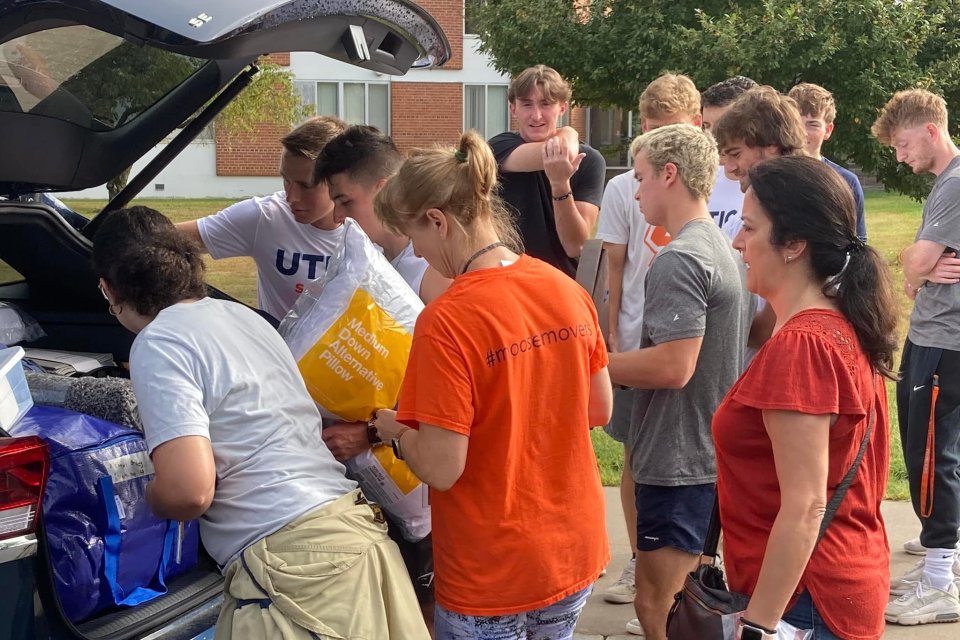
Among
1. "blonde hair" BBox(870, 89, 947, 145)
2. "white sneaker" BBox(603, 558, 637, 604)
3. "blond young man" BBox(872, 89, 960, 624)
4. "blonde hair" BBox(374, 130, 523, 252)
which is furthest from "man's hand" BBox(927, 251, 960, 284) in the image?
"blonde hair" BBox(374, 130, 523, 252)

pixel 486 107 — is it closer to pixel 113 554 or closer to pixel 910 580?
pixel 910 580

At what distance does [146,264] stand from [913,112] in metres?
3.53

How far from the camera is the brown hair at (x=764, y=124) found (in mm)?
3482

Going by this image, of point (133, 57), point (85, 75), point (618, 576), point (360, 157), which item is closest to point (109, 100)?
point (85, 75)

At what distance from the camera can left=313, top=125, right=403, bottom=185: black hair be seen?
3.07m

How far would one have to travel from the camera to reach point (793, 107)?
3586mm

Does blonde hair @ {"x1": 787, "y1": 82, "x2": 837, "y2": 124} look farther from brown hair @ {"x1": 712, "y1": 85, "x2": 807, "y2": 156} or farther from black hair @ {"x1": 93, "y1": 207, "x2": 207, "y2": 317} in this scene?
black hair @ {"x1": 93, "y1": 207, "x2": 207, "y2": 317}

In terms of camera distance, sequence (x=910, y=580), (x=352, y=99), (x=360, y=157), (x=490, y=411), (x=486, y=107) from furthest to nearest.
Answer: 1. (x=486, y=107)
2. (x=352, y=99)
3. (x=910, y=580)
4. (x=360, y=157)
5. (x=490, y=411)

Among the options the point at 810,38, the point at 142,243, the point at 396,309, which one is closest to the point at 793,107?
the point at 396,309

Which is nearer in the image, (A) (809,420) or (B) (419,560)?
(A) (809,420)

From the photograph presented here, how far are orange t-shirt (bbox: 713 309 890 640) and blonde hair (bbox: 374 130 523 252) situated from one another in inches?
28.1

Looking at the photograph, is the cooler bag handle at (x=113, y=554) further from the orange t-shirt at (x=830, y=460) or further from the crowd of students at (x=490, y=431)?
the orange t-shirt at (x=830, y=460)

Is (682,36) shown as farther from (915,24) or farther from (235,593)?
(235,593)

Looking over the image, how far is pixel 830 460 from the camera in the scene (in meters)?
2.06
